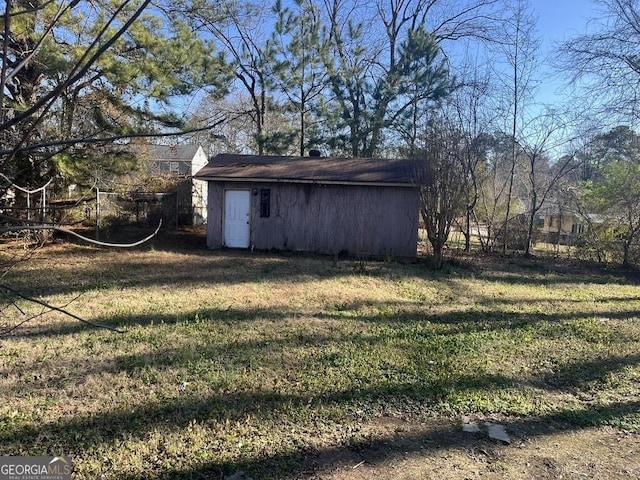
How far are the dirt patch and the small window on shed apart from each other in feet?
31.3

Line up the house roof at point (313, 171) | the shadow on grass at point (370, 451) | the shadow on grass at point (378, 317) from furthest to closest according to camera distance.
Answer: the house roof at point (313, 171), the shadow on grass at point (378, 317), the shadow on grass at point (370, 451)

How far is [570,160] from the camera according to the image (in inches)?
541

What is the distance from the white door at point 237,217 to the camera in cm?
1245

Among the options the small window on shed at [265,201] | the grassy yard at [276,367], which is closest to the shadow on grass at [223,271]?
the grassy yard at [276,367]

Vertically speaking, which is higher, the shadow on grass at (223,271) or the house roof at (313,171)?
the house roof at (313,171)

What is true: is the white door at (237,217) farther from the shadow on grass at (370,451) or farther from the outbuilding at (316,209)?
the shadow on grass at (370,451)

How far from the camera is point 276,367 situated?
4.33 metres

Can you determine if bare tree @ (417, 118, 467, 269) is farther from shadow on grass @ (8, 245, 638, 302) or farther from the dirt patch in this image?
the dirt patch

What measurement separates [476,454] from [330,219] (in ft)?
31.2

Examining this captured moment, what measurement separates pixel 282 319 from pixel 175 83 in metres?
7.53

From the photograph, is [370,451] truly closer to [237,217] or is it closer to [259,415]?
[259,415]

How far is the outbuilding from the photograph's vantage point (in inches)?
469

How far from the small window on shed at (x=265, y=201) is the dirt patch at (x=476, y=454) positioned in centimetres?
955

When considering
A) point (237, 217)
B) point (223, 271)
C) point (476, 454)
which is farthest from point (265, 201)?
point (476, 454)
